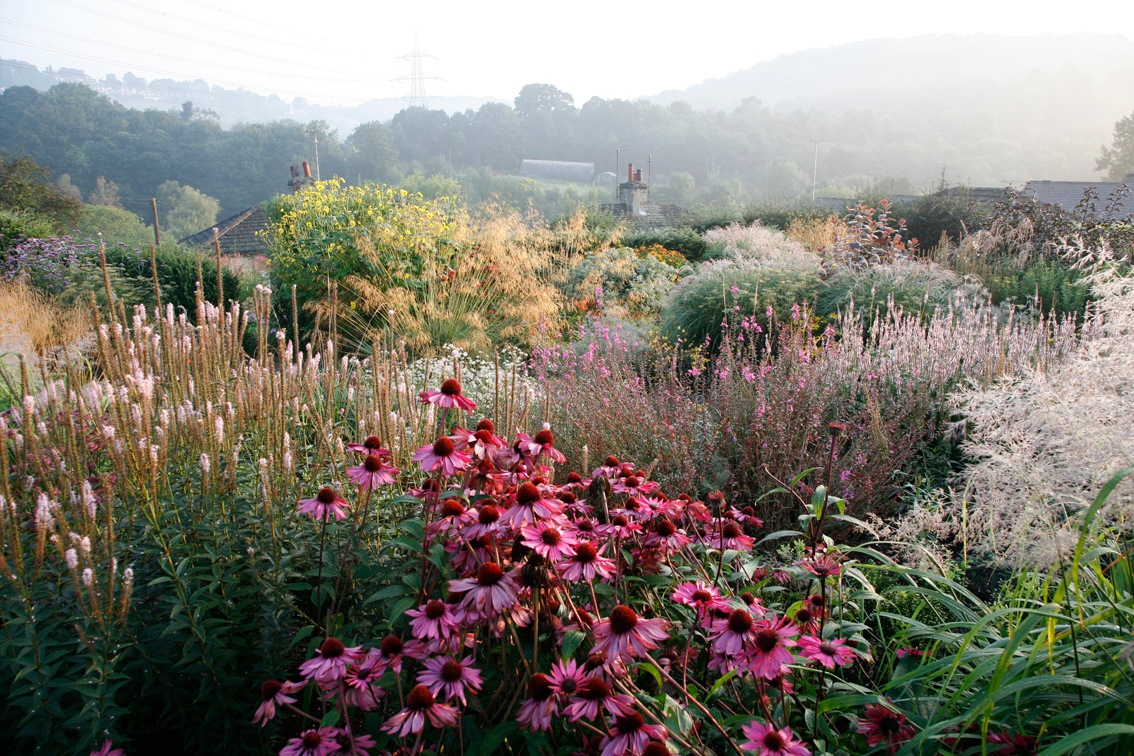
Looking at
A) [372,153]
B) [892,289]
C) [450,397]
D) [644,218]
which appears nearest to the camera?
[450,397]

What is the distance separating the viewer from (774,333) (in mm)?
6281

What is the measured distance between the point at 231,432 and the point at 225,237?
28.2 meters

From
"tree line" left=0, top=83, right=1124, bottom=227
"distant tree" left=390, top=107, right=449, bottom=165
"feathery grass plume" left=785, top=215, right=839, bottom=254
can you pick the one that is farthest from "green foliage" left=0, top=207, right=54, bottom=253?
"distant tree" left=390, top=107, right=449, bottom=165

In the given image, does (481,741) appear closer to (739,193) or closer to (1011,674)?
(1011,674)

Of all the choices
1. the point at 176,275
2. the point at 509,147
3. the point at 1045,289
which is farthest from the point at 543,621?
the point at 509,147

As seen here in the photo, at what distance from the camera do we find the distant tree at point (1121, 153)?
41066mm

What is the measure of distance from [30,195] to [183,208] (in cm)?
2481

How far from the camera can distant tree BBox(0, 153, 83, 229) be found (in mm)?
20703

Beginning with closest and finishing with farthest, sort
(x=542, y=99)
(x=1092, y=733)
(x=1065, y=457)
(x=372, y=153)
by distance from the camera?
1. (x=1092, y=733)
2. (x=1065, y=457)
3. (x=372, y=153)
4. (x=542, y=99)

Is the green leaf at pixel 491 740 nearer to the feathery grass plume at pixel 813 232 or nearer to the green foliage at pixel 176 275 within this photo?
the feathery grass plume at pixel 813 232

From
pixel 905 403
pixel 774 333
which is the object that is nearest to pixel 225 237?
pixel 774 333

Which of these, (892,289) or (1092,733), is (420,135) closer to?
(892,289)

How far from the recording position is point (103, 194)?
40.9 m

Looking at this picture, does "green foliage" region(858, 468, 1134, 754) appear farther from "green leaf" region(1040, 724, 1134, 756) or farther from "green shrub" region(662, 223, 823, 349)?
"green shrub" region(662, 223, 823, 349)
